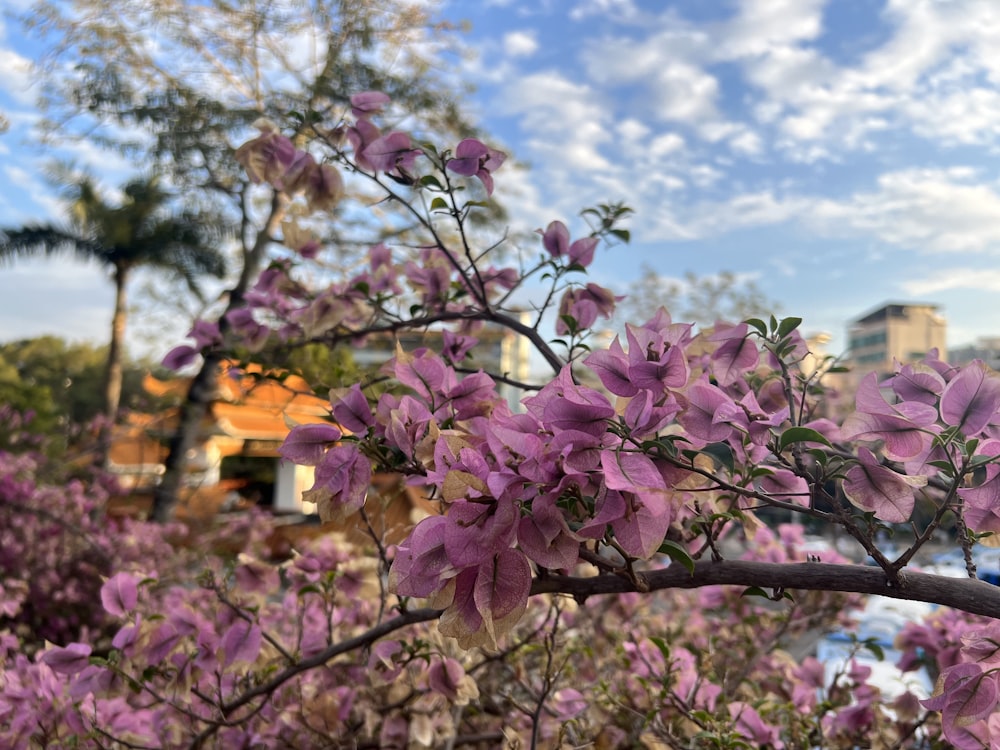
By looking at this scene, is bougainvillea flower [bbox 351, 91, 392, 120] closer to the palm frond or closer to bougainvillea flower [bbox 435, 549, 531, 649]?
bougainvillea flower [bbox 435, 549, 531, 649]

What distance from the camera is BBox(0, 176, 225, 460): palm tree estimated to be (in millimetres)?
8148

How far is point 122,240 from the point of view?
837cm

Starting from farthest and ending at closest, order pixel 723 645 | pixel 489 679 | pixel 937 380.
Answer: pixel 723 645
pixel 489 679
pixel 937 380

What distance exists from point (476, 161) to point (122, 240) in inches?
351

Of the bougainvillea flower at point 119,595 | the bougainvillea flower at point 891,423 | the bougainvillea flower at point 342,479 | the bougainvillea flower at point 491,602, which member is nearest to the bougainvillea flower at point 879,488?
the bougainvillea flower at point 891,423

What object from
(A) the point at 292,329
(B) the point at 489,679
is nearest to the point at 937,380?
(B) the point at 489,679

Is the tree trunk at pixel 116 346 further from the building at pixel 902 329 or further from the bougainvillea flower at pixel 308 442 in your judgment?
the building at pixel 902 329

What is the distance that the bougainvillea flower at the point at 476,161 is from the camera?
941 millimetres

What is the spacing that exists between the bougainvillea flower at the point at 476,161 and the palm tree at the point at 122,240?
775cm

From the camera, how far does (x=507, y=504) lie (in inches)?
19.3

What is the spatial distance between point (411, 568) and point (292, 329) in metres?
1.12

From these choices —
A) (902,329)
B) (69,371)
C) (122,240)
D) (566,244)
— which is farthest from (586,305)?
(902,329)

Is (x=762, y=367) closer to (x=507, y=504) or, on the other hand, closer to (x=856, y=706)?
(x=856, y=706)

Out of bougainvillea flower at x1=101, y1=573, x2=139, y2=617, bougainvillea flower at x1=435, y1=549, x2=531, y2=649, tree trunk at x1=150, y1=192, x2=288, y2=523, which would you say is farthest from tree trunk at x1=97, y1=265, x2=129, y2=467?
bougainvillea flower at x1=435, y1=549, x2=531, y2=649
